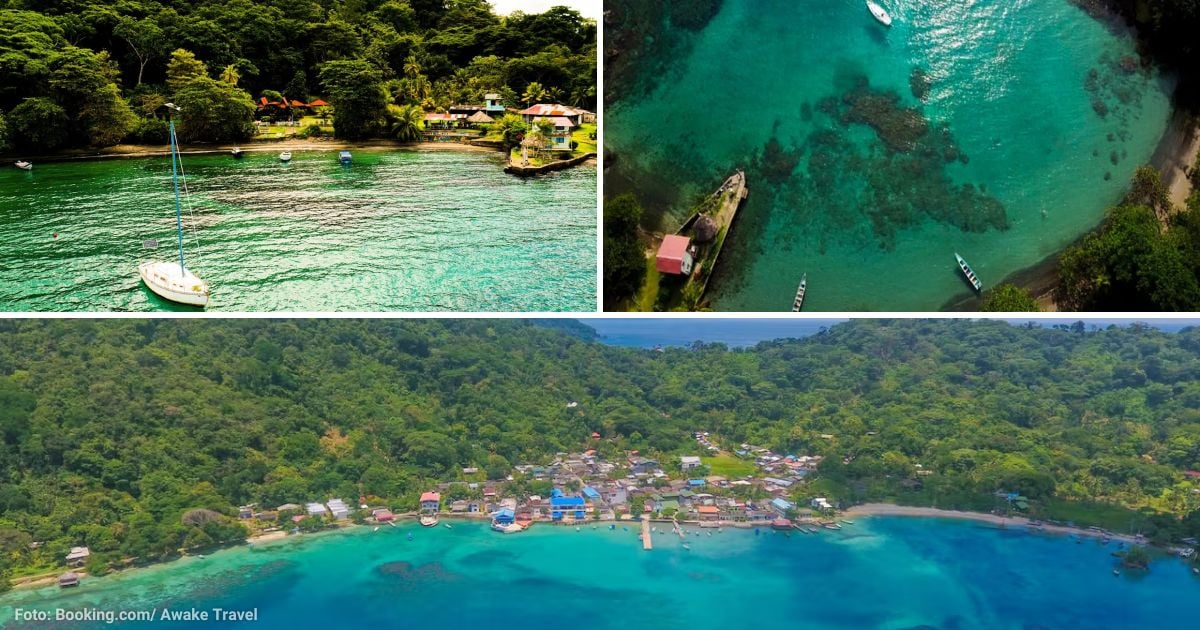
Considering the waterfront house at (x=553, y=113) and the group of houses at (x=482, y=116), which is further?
the waterfront house at (x=553, y=113)

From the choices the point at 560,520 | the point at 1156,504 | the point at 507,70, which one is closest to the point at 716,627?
the point at 560,520

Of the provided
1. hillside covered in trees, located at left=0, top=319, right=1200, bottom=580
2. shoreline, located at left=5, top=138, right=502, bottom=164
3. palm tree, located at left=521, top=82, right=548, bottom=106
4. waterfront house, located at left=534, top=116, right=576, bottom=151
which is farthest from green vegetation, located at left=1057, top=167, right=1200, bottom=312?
shoreline, located at left=5, top=138, right=502, bottom=164

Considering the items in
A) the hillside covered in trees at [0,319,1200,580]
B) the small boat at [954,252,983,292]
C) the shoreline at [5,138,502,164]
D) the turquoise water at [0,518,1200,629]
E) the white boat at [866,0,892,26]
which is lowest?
the turquoise water at [0,518,1200,629]

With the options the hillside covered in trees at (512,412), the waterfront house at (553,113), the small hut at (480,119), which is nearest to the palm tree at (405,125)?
the small hut at (480,119)

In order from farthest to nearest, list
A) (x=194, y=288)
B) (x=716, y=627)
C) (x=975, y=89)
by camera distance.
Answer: (x=716, y=627)
(x=975, y=89)
(x=194, y=288)

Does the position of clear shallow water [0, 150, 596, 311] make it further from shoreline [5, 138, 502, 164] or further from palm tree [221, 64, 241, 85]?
palm tree [221, 64, 241, 85]

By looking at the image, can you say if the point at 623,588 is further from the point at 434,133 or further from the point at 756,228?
the point at 434,133

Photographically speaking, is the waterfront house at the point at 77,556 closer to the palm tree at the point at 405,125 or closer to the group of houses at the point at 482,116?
the group of houses at the point at 482,116
